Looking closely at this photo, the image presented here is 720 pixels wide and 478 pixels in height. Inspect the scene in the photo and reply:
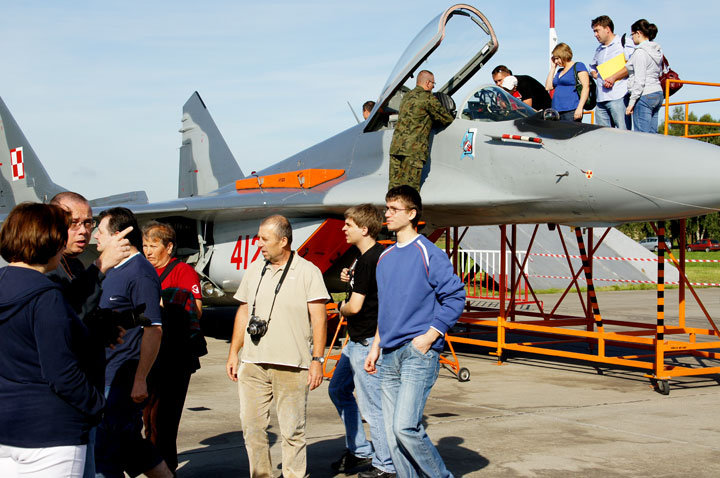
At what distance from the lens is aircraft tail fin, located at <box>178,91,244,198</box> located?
1800 centimetres

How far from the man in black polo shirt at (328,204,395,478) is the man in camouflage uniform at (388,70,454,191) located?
3.71 m

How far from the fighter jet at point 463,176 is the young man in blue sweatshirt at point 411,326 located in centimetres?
427

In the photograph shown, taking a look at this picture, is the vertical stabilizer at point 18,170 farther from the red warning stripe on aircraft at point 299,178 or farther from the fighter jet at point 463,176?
the red warning stripe on aircraft at point 299,178

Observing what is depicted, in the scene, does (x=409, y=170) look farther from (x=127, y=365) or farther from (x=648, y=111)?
(x=127, y=365)

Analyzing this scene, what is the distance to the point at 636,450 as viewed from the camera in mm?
5664

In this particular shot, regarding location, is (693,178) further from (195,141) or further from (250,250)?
(195,141)

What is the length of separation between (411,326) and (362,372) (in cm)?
117

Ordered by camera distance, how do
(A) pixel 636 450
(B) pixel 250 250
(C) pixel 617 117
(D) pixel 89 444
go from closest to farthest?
1. (D) pixel 89 444
2. (A) pixel 636 450
3. (C) pixel 617 117
4. (B) pixel 250 250

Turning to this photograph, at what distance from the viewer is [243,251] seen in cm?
1191

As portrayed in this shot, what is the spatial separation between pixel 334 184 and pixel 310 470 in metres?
6.31

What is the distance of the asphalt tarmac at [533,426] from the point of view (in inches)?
207

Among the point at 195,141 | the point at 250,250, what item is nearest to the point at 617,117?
the point at 250,250

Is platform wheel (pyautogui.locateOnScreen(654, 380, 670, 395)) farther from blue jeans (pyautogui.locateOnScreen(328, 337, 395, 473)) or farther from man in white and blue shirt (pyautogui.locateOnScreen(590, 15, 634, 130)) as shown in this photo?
blue jeans (pyautogui.locateOnScreen(328, 337, 395, 473))

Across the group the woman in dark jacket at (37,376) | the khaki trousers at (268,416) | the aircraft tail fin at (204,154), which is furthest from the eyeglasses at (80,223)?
the aircraft tail fin at (204,154)
